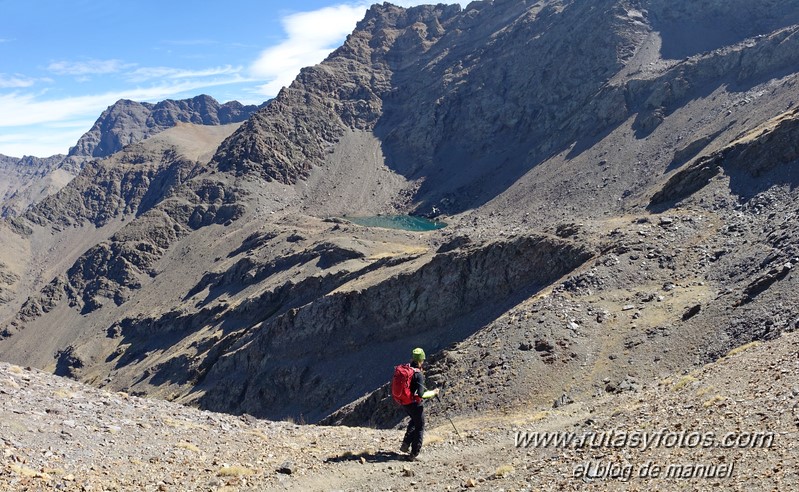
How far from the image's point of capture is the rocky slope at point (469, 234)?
32.8 metres

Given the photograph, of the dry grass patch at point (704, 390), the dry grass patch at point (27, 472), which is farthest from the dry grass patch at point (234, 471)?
the dry grass patch at point (704, 390)

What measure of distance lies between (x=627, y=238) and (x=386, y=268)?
29207mm

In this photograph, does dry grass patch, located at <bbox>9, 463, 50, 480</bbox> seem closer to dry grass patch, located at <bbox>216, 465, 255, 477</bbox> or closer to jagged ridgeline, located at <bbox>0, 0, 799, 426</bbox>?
dry grass patch, located at <bbox>216, 465, 255, 477</bbox>

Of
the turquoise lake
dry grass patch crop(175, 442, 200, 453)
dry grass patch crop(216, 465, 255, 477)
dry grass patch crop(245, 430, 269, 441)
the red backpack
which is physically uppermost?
the red backpack

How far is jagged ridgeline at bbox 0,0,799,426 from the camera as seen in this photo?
33094mm

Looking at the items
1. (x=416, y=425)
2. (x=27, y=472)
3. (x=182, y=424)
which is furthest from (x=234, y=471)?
(x=182, y=424)

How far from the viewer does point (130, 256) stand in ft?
438

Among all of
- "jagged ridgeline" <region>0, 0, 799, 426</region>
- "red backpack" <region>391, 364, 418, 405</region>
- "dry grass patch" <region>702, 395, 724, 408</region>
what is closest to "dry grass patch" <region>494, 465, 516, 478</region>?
"red backpack" <region>391, 364, 418, 405</region>

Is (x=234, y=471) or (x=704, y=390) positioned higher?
(x=234, y=471)

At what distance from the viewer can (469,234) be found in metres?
90.4

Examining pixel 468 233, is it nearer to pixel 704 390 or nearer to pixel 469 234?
pixel 469 234

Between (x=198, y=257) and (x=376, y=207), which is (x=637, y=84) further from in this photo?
(x=198, y=257)

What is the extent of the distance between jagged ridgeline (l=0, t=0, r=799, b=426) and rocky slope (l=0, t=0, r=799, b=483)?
0.30 m

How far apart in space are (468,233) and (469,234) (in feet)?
23.9
